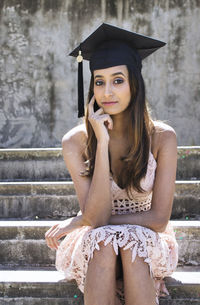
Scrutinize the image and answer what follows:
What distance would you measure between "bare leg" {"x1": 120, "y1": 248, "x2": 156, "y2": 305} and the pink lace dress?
0.03 meters

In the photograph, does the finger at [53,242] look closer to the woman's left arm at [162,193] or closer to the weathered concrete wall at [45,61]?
the woman's left arm at [162,193]

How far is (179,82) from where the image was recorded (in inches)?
222

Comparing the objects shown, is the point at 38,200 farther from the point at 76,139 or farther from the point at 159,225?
the point at 159,225

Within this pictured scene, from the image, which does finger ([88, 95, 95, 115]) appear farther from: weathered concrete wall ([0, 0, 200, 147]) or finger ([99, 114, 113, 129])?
weathered concrete wall ([0, 0, 200, 147])

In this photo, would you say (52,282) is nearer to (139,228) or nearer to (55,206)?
(139,228)

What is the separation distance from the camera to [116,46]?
7.82 feet

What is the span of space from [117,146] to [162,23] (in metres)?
3.76

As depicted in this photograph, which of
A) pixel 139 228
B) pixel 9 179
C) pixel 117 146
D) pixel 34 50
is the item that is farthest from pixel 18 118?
pixel 139 228

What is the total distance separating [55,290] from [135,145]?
1.05 metres

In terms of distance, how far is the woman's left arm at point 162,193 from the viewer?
2.16 metres

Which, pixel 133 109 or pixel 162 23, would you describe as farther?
pixel 162 23

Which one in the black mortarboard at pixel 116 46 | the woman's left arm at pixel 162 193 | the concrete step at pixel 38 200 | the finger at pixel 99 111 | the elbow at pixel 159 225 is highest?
the black mortarboard at pixel 116 46

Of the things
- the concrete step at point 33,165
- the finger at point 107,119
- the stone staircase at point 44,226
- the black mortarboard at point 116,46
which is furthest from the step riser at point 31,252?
the black mortarboard at point 116,46

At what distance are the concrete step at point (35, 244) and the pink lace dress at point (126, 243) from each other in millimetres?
361
